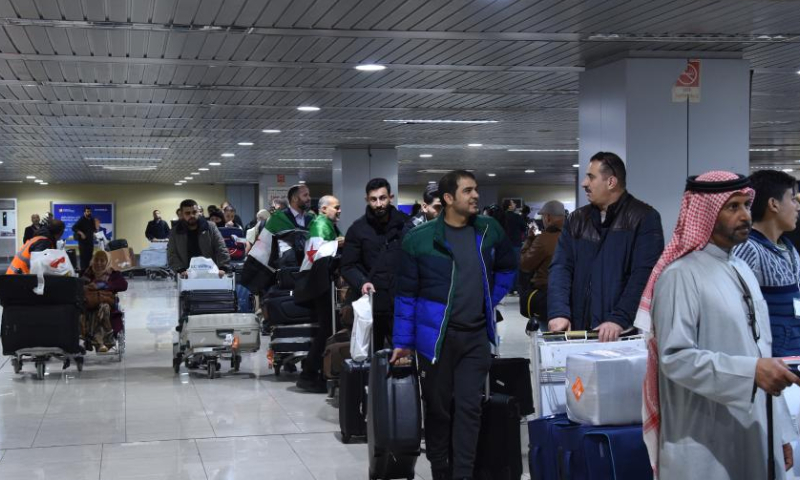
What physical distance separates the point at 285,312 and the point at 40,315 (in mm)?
2542

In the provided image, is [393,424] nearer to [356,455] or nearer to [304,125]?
[356,455]

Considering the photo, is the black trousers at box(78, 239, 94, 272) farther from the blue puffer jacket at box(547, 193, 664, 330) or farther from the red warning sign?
the blue puffer jacket at box(547, 193, 664, 330)

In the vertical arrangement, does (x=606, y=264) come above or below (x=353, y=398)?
above

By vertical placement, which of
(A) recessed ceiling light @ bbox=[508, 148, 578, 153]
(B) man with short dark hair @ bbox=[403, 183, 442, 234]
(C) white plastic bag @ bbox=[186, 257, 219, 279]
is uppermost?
(A) recessed ceiling light @ bbox=[508, 148, 578, 153]

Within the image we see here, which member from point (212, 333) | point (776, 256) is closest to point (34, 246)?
point (212, 333)

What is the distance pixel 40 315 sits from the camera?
10.4m

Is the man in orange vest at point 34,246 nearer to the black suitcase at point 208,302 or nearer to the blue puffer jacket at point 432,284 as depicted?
the black suitcase at point 208,302

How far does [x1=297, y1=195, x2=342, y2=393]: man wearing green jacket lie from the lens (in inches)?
365

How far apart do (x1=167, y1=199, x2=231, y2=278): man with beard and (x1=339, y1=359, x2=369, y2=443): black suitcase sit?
5.06 meters

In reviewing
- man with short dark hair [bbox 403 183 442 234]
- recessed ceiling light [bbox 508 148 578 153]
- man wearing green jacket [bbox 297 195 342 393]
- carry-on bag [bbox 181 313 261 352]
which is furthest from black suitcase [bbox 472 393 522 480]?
recessed ceiling light [bbox 508 148 578 153]

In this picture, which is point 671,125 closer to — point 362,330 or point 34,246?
point 362,330

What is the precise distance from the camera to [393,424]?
5.27 metres

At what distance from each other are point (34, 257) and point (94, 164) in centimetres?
1794

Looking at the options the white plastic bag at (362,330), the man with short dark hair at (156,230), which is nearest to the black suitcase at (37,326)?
the white plastic bag at (362,330)
